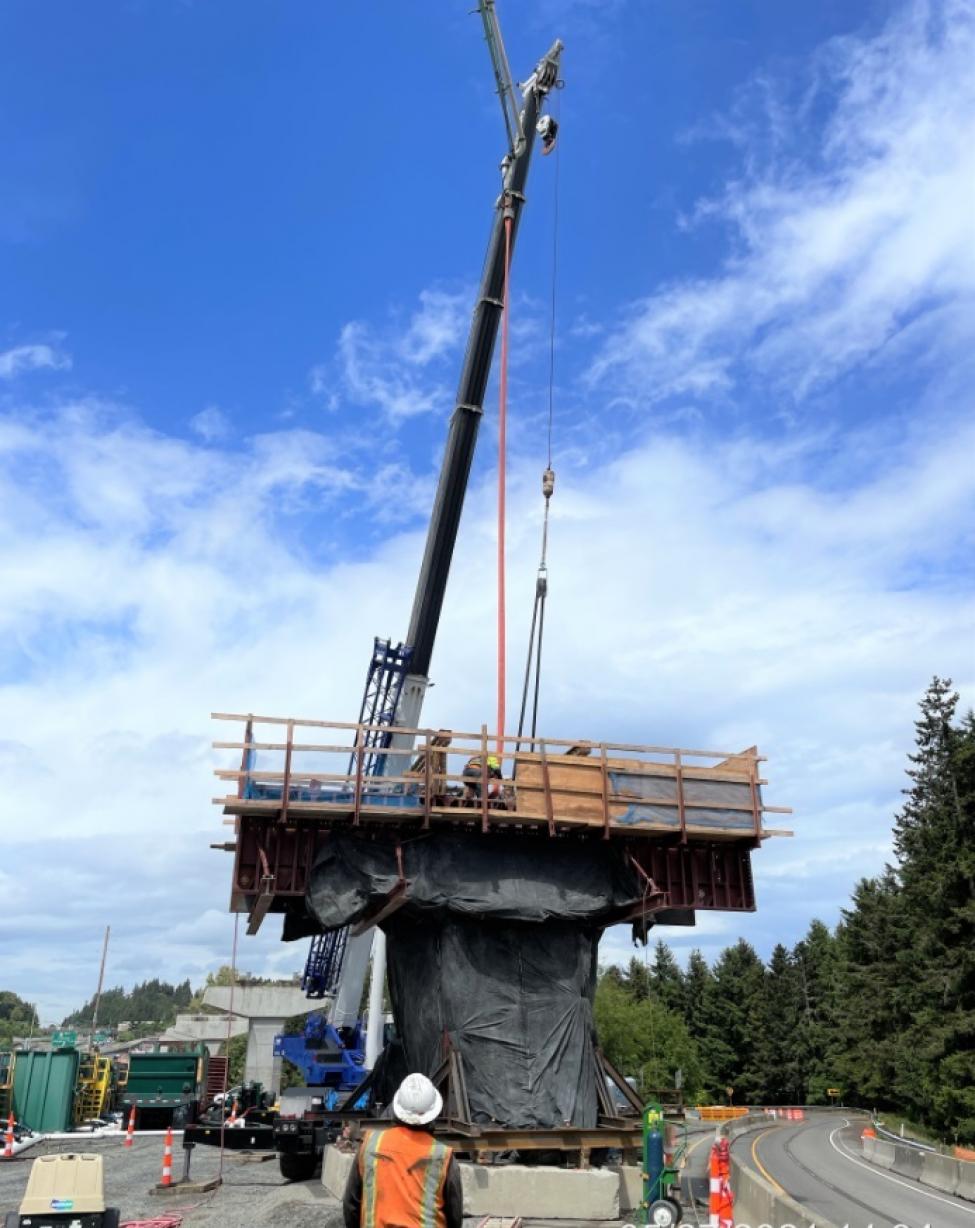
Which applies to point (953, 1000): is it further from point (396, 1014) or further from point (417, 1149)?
point (417, 1149)

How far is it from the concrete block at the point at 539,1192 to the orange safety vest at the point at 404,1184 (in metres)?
10.7

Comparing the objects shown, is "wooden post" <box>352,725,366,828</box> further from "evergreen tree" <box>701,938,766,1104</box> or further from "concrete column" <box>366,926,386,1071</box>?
"evergreen tree" <box>701,938,766,1104</box>

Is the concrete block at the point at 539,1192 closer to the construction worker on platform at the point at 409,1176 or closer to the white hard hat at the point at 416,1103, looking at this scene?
the construction worker on platform at the point at 409,1176

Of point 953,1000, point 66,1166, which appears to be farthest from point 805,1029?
point 66,1166

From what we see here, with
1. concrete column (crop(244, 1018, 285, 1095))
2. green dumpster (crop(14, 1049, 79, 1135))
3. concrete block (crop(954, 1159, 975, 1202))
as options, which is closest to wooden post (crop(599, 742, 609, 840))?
concrete block (crop(954, 1159, 975, 1202))

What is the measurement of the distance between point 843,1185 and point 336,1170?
57.8 ft

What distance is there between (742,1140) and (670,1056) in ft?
99.3

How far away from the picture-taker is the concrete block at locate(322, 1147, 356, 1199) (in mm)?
15445

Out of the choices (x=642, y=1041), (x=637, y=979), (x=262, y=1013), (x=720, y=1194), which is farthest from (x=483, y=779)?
(x=637, y=979)

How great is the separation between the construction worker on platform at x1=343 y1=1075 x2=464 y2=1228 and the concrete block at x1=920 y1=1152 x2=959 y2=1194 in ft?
88.2

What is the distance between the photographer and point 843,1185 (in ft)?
89.2

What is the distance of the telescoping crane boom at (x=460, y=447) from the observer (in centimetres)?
2205

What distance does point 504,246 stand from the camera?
22.4 metres

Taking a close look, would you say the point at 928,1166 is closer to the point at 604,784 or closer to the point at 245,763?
the point at 604,784
